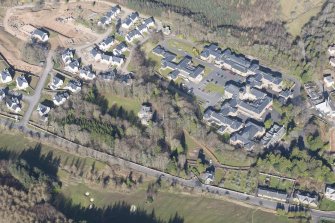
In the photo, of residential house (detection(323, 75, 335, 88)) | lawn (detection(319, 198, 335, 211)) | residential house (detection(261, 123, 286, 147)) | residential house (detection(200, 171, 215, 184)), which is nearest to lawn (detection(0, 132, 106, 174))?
residential house (detection(200, 171, 215, 184))

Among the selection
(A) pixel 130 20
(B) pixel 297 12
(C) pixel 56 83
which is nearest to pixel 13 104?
(C) pixel 56 83

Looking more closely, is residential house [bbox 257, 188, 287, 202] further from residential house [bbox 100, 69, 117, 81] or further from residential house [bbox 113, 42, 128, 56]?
residential house [bbox 113, 42, 128, 56]

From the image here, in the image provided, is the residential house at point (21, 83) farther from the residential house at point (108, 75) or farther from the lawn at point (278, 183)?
the lawn at point (278, 183)

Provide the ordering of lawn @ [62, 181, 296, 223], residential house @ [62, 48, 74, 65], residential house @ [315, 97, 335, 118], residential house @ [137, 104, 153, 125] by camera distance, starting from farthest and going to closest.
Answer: residential house @ [62, 48, 74, 65]
residential house @ [315, 97, 335, 118]
residential house @ [137, 104, 153, 125]
lawn @ [62, 181, 296, 223]

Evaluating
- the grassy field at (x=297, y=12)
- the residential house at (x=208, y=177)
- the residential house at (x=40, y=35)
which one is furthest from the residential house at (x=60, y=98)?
the grassy field at (x=297, y=12)

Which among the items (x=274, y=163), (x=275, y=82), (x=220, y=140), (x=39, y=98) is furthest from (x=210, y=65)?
(x=39, y=98)

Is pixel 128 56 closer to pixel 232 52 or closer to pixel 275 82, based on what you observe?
pixel 232 52
